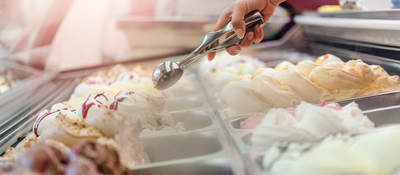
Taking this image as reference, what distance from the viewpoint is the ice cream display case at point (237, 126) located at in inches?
31.5

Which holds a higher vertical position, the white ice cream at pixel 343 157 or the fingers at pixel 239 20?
the fingers at pixel 239 20

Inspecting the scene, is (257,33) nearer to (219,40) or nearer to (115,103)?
(219,40)

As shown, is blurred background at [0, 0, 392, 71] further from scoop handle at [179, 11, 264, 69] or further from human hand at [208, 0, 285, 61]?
scoop handle at [179, 11, 264, 69]

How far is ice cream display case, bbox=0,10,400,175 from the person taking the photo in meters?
0.80

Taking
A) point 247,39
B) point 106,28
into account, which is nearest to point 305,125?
point 247,39

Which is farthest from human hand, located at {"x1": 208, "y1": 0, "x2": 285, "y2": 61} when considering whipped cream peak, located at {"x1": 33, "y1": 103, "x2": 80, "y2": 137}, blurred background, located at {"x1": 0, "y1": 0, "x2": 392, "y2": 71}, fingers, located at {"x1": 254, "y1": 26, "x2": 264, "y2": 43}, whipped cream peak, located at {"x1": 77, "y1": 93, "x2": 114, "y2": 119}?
whipped cream peak, located at {"x1": 33, "y1": 103, "x2": 80, "y2": 137}

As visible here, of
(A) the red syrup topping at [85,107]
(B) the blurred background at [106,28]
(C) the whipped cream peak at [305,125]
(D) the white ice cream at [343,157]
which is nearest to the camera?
(D) the white ice cream at [343,157]

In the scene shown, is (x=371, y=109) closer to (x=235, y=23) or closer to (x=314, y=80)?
(x=314, y=80)

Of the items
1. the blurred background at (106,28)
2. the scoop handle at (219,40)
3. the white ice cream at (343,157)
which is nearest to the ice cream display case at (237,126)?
the white ice cream at (343,157)

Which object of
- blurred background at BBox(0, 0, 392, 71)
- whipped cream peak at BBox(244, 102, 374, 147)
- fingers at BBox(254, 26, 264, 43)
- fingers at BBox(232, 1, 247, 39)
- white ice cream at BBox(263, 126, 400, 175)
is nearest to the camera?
white ice cream at BBox(263, 126, 400, 175)

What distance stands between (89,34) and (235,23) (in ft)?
6.03

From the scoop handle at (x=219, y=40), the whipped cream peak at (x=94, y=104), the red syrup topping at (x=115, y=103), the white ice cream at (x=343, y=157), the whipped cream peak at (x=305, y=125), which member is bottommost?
the white ice cream at (x=343, y=157)

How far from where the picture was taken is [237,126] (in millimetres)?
1196

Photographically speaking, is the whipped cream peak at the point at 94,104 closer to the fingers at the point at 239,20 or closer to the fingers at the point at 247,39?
the fingers at the point at 239,20
